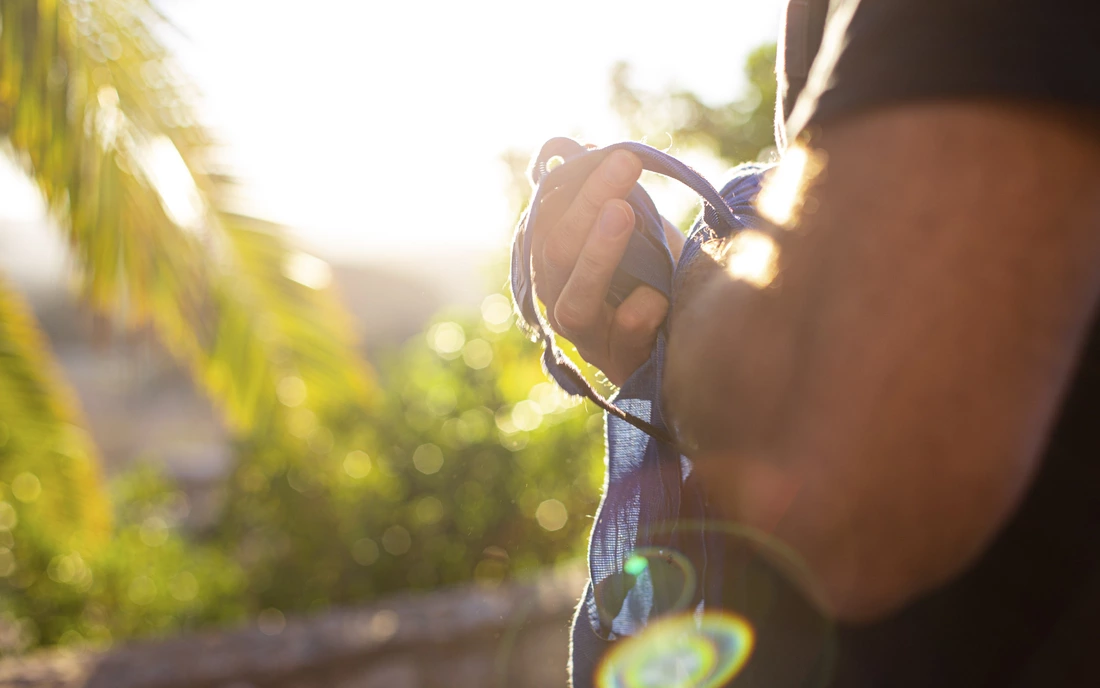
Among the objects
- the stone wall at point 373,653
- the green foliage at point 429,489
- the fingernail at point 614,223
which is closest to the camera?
the fingernail at point 614,223

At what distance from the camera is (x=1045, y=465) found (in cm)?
75

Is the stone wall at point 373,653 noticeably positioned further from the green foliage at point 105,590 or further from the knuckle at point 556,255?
the knuckle at point 556,255

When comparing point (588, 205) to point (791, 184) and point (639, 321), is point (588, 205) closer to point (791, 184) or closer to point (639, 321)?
point (639, 321)

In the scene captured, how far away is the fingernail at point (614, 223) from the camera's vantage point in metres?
0.89

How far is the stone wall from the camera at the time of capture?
2.72 metres

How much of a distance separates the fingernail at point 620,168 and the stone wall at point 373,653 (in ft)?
7.24

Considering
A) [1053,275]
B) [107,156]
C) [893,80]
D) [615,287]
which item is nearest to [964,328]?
[1053,275]

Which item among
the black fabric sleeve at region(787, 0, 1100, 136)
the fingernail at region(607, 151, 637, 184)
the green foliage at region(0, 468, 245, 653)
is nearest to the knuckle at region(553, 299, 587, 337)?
the fingernail at region(607, 151, 637, 184)

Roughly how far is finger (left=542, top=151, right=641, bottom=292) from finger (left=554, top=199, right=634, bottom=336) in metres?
0.01

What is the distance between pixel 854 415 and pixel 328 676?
2.83m

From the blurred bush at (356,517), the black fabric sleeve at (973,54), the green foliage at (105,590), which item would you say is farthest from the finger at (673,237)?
the green foliage at (105,590)

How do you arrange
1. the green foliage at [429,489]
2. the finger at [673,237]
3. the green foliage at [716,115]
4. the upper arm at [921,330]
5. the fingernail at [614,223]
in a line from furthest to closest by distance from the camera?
the green foliage at [716,115], the green foliage at [429,489], the finger at [673,237], the fingernail at [614,223], the upper arm at [921,330]

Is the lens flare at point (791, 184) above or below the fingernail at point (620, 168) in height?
above

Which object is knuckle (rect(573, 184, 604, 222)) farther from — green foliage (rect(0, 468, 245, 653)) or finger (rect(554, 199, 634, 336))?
green foliage (rect(0, 468, 245, 653))
